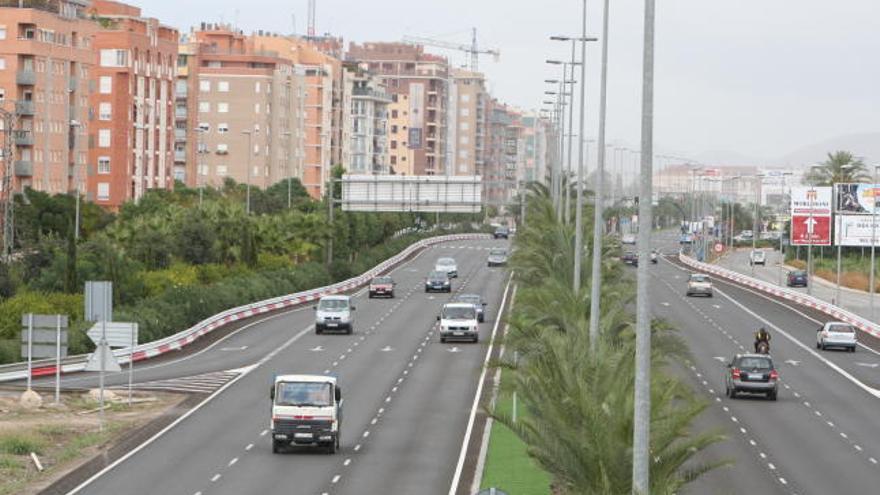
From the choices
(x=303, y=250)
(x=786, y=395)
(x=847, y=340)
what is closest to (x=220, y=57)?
(x=303, y=250)

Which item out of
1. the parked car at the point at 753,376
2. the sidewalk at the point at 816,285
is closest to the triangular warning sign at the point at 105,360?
the parked car at the point at 753,376

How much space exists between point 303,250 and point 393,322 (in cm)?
2899

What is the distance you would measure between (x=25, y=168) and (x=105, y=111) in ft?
68.7

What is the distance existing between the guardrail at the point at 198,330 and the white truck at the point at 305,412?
11004mm

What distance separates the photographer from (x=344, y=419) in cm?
4984

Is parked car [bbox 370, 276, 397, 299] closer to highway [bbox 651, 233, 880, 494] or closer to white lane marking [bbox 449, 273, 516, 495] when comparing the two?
highway [bbox 651, 233, 880, 494]

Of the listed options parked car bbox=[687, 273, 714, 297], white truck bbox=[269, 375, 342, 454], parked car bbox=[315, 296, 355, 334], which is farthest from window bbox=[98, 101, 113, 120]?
white truck bbox=[269, 375, 342, 454]

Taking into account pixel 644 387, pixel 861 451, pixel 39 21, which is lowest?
pixel 861 451

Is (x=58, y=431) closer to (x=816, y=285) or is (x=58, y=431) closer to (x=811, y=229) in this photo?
(x=811, y=229)

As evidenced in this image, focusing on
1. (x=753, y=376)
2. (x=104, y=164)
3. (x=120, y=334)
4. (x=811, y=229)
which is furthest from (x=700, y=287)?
(x=120, y=334)

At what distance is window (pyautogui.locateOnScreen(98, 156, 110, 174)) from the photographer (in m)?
146

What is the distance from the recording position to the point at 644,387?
66.9ft

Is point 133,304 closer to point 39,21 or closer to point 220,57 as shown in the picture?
point 39,21

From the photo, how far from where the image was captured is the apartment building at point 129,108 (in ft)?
479
